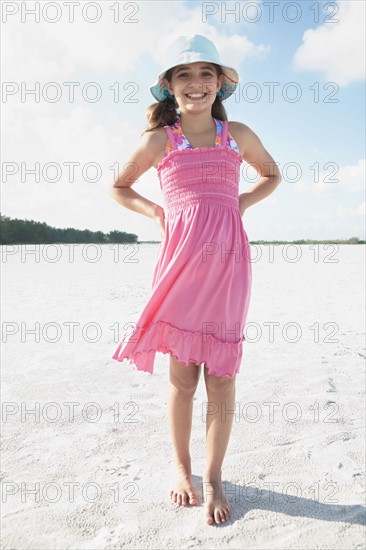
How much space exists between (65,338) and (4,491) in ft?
7.95

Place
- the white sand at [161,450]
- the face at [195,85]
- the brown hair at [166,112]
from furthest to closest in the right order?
the brown hair at [166,112]
the face at [195,85]
the white sand at [161,450]

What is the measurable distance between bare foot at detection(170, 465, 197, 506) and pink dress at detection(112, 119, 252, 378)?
477 mm

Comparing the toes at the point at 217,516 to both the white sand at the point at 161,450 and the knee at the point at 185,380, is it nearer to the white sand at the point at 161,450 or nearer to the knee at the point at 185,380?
the white sand at the point at 161,450

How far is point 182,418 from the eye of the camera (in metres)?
1.87

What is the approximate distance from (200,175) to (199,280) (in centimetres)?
41

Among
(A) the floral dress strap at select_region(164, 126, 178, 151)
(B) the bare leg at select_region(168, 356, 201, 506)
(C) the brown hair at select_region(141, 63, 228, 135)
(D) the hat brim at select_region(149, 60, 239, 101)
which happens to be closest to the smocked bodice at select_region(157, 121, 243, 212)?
(A) the floral dress strap at select_region(164, 126, 178, 151)

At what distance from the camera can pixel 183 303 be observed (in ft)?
5.74

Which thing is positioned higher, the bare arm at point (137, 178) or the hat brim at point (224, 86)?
the hat brim at point (224, 86)

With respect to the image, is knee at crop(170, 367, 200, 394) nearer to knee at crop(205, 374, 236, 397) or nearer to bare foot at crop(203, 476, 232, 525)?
knee at crop(205, 374, 236, 397)

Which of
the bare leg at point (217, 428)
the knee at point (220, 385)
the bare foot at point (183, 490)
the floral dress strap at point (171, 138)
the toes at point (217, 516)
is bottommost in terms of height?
the toes at point (217, 516)

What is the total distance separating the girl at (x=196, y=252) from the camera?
1.74 metres

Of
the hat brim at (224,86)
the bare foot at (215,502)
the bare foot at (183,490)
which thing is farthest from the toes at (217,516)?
the hat brim at (224,86)

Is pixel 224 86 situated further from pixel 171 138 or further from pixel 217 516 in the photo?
pixel 217 516

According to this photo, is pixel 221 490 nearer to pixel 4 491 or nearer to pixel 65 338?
pixel 4 491
